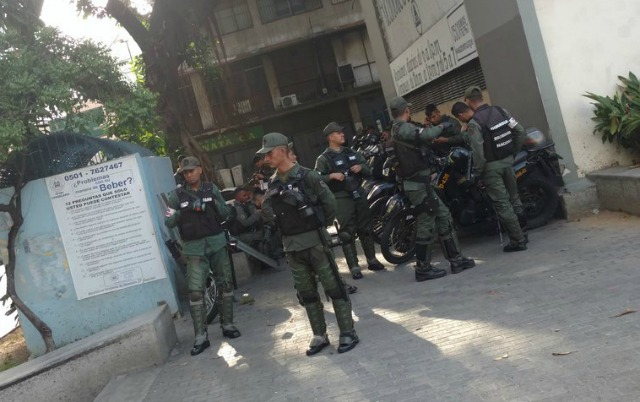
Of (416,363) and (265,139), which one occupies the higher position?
(265,139)

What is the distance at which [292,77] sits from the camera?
3141cm

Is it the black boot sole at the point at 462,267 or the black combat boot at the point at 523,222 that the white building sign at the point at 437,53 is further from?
the black boot sole at the point at 462,267

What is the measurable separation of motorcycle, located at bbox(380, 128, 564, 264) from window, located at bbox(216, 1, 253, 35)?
2371cm

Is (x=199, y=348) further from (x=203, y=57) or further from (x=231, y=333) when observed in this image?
(x=203, y=57)

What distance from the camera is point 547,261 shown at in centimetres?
657

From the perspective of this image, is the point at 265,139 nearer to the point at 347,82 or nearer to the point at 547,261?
the point at 547,261

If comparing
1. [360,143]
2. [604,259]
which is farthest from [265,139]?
[360,143]

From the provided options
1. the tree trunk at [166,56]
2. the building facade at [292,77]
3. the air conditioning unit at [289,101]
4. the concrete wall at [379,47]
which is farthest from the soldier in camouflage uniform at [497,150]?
the air conditioning unit at [289,101]

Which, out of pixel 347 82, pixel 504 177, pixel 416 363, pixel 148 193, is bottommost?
pixel 416 363

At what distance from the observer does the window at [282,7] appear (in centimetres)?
3034

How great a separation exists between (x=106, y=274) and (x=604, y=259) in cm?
545

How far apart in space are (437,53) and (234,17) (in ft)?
66.4

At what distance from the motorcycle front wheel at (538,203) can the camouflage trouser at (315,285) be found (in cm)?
356

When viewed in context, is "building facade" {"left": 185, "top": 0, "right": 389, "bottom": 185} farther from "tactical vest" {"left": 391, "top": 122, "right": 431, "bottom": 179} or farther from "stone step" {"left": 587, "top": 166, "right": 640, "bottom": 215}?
"tactical vest" {"left": 391, "top": 122, "right": 431, "bottom": 179}
